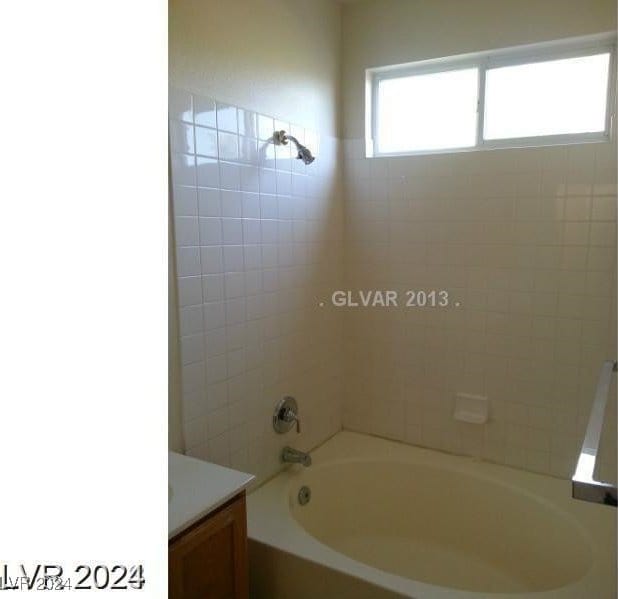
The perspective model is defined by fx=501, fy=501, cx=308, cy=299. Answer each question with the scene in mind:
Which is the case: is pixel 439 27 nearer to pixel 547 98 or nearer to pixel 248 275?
pixel 547 98

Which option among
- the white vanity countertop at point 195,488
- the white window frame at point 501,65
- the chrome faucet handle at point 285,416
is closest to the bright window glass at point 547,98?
the white window frame at point 501,65

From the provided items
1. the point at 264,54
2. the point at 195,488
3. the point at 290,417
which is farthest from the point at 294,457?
the point at 264,54

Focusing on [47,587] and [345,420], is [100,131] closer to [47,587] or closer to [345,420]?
[47,587]

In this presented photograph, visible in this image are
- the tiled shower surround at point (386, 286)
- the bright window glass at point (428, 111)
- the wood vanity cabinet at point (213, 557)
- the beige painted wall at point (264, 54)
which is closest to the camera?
the wood vanity cabinet at point (213, 557)

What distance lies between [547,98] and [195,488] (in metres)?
2.14

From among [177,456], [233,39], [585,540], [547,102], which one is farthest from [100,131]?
[547,102]

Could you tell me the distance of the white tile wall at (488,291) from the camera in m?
2.13

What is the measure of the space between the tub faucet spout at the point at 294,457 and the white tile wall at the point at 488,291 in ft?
1.82

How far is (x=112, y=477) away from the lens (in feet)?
1.51

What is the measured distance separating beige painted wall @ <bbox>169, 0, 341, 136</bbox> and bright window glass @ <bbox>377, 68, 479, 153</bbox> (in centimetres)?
28

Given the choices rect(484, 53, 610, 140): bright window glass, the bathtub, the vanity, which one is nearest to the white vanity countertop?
the vanity

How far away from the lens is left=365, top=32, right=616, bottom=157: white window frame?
2.09 meters

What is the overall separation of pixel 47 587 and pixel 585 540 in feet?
6.64

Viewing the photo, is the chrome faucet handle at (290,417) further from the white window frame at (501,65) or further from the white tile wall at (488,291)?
the white window frame at (501,65)
